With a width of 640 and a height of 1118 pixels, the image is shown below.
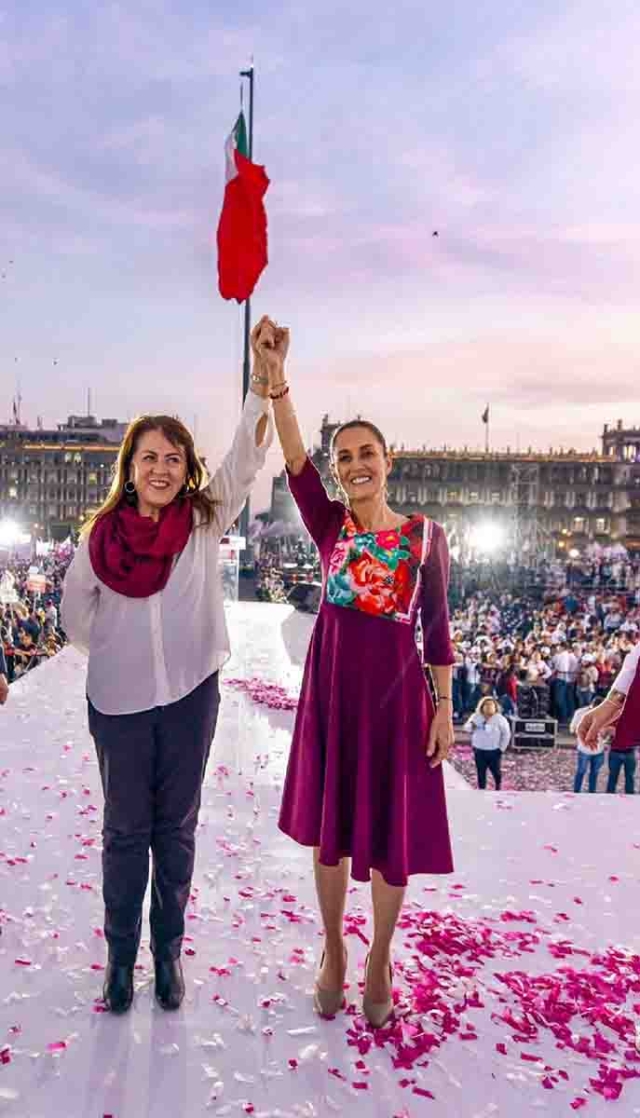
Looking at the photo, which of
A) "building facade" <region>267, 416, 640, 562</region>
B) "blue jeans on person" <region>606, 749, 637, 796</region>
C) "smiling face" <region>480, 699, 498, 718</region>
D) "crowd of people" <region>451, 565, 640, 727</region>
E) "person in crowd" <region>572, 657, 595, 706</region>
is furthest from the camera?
"building facade" <region>267, 416, 640, 562</region>

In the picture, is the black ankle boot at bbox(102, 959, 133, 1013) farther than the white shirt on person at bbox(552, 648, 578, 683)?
No

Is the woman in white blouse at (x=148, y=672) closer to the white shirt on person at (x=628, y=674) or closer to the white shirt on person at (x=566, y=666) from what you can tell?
the white shirt on person at (x=628, y=674)

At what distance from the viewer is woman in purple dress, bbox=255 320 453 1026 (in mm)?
2650

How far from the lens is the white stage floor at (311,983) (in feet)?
7.76

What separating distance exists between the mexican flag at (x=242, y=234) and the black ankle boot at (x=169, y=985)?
92.7 inches

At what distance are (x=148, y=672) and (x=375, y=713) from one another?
27.1 inches

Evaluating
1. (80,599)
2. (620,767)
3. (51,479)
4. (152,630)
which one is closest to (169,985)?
(152,630)

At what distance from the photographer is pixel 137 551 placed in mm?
2625

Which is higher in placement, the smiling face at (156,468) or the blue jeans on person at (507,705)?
the smiling face at (156,468)

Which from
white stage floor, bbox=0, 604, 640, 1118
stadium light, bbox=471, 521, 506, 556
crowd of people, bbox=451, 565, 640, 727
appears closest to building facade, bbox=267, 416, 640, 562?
stadium light, bbox=471, 521, 506, 556

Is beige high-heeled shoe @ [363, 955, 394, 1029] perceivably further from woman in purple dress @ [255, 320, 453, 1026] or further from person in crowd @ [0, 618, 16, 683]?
person in crowd @ [0, 618, 16, 683]

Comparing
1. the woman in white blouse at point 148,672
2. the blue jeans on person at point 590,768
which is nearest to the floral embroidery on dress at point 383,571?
the woman in white blouse at point 148,672

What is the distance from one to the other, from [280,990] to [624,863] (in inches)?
80.1

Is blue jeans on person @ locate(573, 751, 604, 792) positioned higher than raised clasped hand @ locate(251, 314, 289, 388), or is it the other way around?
raised clasped hand @ locate(251, 314, 289, 388)
